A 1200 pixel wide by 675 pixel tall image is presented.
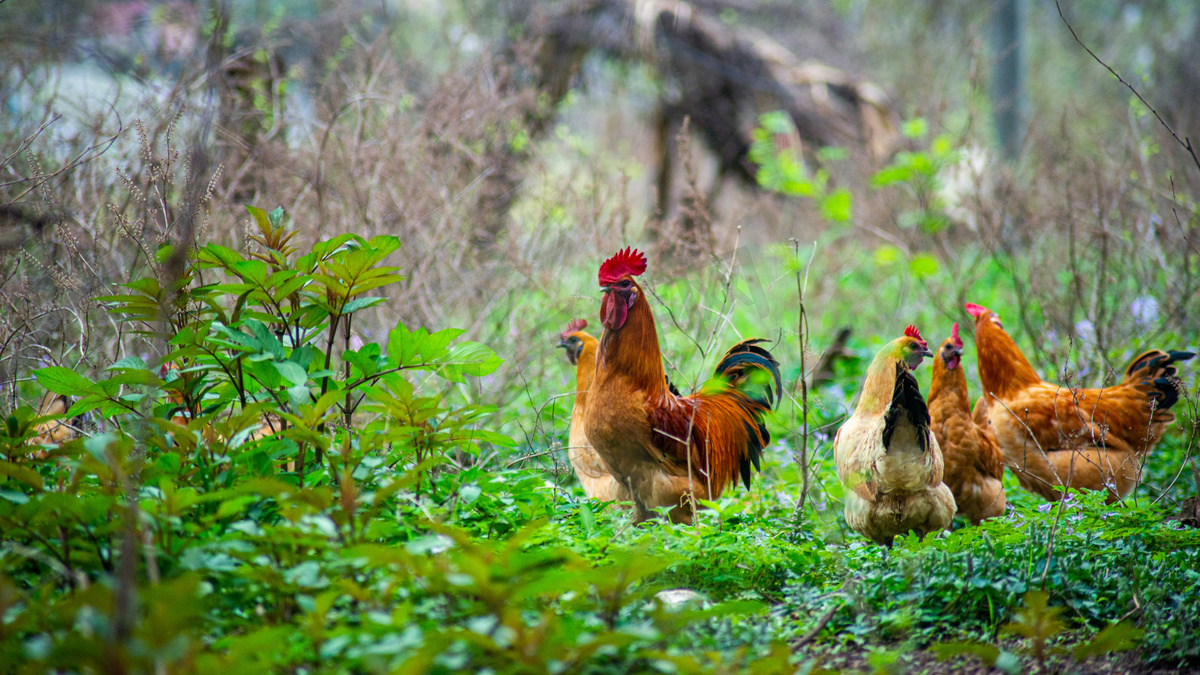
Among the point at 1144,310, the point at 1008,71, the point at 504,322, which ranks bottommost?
the point at 1144,310

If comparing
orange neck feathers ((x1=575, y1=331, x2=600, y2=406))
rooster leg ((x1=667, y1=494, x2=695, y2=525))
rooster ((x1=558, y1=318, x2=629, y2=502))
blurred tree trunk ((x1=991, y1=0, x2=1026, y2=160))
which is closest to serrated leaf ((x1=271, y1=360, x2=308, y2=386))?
rooster ((x1=558, y1=318, x2=629, y2=502))

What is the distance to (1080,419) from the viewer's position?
172 inches

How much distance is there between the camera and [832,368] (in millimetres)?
6988

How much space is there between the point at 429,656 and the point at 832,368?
6.00 meters

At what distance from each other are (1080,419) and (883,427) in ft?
5.12

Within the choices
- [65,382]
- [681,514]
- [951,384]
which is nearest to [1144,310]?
[951,384]

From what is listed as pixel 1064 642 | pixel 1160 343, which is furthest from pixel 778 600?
pixel 1160 343

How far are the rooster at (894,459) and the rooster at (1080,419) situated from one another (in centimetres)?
85

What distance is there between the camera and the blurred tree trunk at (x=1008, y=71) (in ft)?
41.7

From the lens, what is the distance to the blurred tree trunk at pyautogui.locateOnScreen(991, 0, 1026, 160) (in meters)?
12.7

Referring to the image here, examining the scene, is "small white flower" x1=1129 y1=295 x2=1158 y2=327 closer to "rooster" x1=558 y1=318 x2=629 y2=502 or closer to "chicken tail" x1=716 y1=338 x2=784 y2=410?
"chicken tail" x1=716 y1=338 x2=784 y2=410

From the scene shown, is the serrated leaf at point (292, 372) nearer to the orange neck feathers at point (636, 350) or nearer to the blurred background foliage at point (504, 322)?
the blurred background foliage at point (504, 322)

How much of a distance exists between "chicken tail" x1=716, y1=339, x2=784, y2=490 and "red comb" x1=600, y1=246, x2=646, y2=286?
87 cm

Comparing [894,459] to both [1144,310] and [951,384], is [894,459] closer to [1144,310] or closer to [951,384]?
[951,384]
